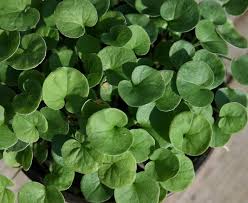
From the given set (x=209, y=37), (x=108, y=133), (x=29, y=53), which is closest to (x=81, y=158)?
(x=108, y=133)

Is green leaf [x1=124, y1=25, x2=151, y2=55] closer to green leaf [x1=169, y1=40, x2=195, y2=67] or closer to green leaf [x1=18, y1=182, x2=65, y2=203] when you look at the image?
green leaf [x1=169, y1=40, x2=195, y2=67]

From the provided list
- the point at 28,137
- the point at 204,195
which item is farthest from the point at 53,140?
the point at 204,195

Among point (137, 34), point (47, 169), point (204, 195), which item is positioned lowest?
point (204, 195)

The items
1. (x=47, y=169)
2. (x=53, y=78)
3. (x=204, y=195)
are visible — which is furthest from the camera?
(x=204, y=195)

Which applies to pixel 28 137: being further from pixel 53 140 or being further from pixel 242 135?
pixel 242 135

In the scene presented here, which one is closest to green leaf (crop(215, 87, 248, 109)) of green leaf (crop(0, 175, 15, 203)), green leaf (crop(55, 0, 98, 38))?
green leaf (crop(55, 0, 98, 38))

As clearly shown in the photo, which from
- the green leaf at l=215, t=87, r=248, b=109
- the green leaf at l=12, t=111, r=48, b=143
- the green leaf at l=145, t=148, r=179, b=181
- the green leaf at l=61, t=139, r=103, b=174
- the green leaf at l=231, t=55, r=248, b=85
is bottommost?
the green leaf at l=145, t=148, r=179, b=181

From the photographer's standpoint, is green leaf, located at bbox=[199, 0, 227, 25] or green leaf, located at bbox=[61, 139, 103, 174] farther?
green leaf, located at bbox=[199, 0, 227, 25]

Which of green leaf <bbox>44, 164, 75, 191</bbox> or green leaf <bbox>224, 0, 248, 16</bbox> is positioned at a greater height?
green leaf <bbox>224, 0, 248, 16</bbox>
